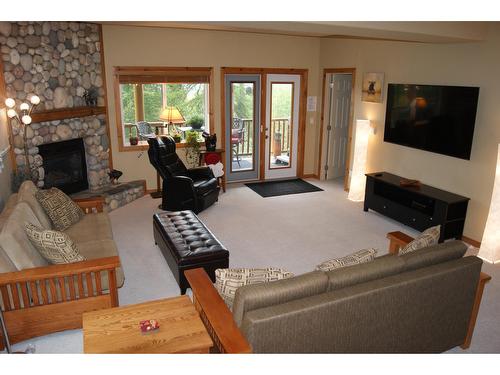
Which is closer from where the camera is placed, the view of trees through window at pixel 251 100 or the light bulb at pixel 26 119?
the light bulb at pixel 26 119

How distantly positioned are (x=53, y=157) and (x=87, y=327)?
162 inches

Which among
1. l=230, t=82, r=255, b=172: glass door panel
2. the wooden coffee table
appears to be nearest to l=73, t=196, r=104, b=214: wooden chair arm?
the wooden coffee table

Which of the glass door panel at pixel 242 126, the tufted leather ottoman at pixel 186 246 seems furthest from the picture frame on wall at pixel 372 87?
the tufted leather ottoman at pixel 186 246

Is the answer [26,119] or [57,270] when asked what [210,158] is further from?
[57,270]

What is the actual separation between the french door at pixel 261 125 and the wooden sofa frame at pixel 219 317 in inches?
198

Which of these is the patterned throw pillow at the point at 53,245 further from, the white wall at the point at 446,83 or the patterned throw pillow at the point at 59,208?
the white wall at the point at 446,83

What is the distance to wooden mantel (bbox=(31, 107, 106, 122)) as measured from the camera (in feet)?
17.4

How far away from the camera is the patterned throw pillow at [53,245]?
3.07m

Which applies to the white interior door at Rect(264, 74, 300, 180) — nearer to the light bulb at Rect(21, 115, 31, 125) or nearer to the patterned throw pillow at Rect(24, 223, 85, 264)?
the light bulb at Rect(21, 115, 31, 125)

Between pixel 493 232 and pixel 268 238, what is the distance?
252 cm

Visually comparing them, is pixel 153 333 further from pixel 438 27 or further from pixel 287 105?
pixel 287 105

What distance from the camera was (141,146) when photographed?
699 centimetres

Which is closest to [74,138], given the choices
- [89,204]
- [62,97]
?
[62,97]
